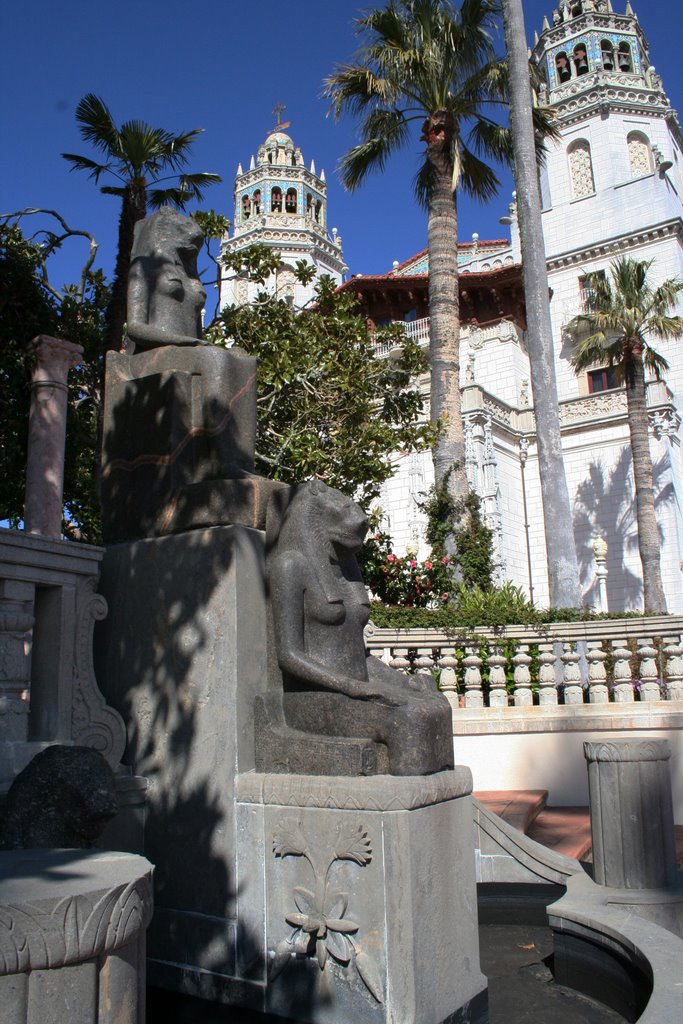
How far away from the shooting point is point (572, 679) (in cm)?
934

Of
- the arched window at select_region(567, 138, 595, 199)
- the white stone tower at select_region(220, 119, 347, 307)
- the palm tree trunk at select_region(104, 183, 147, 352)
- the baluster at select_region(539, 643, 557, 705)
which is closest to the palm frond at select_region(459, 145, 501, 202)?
the palm tree trunk at select_region(104, 183, 147, 352)

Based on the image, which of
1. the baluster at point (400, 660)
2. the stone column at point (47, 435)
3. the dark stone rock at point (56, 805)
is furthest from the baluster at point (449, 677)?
the dark stone rock at point (56, 805)

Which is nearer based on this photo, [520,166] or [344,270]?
[520,166]

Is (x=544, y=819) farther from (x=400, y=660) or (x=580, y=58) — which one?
(x=580, y=58)

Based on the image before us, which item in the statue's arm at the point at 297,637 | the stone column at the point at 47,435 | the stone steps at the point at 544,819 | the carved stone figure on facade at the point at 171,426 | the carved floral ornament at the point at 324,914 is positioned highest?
the stone column at the point at 47,435

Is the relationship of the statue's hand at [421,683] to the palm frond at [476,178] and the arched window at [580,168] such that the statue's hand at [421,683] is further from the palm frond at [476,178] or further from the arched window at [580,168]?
the arched window at [580,168]

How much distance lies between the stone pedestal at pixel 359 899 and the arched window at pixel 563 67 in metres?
43.8

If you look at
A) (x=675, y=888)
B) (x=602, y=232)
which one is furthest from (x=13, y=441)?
(x=602, y=232)

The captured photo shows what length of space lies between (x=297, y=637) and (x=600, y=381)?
34.4 meters

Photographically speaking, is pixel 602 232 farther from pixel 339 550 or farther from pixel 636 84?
pixel 339 550

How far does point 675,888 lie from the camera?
431cm

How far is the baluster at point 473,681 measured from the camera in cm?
942

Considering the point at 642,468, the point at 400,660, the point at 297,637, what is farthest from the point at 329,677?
the point at 642,468

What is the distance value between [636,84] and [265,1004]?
42880mm
